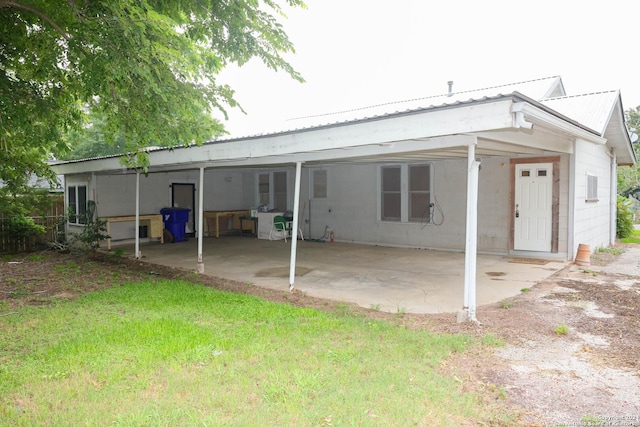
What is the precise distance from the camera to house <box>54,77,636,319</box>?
15.6 ft

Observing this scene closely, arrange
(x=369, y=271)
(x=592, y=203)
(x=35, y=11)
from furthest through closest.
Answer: (x=592, y=203)
(x=369, y=271)
(x=35, y=11)

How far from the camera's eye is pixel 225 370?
3.46 metres

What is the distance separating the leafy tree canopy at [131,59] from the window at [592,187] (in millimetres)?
7120

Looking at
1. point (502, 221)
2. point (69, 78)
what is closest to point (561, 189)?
point (502, 221)

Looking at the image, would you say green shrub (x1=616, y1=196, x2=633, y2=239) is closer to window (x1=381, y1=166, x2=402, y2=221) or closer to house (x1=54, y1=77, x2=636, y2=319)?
house (x1=54, y1=77, x2=636, y2=319)

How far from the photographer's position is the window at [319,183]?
12.8 meters

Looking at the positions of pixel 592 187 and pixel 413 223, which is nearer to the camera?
pixel 592 187

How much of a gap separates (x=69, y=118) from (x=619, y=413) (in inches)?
295

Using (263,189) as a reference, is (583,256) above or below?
below

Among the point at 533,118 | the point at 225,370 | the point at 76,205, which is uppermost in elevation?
the point at 533,118

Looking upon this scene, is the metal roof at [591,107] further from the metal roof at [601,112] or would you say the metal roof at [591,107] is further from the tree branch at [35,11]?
the tree branch at [35,11]

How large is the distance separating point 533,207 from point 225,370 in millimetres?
7711

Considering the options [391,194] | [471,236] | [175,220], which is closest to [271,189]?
[175,220]

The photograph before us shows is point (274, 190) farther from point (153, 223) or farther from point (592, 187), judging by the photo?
point (592, 187)
